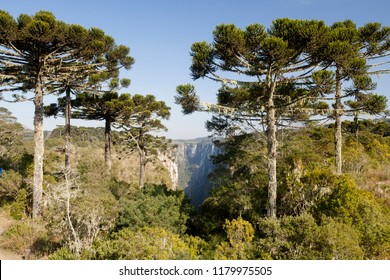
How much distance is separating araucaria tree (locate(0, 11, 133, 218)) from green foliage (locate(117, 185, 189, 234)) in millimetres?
4930

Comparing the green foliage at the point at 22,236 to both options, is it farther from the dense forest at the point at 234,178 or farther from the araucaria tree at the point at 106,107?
the araucaria tree at the point at 106,107

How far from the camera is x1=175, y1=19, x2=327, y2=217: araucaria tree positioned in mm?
8305

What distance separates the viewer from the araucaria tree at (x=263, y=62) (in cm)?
830

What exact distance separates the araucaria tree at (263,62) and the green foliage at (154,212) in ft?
12.1

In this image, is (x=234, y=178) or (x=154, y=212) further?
(x=234, y=178)

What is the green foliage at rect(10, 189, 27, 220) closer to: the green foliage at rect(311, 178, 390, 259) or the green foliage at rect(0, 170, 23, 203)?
the green foliage at rect(0, 170, 23, 203)

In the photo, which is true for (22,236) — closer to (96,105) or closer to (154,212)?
(154,212)

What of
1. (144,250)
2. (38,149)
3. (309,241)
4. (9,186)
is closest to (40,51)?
(38,149)

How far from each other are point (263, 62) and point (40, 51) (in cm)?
951

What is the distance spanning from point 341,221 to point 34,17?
43.5ft

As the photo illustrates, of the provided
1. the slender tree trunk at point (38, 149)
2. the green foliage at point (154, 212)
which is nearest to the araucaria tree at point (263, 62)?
the green foliage at point (154, 212)

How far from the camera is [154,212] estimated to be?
34.7 ft

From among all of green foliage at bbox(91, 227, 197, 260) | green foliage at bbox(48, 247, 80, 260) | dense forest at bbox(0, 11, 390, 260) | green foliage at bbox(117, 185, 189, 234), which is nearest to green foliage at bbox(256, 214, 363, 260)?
dense forest at bbox(0, 11, 390, 260)
